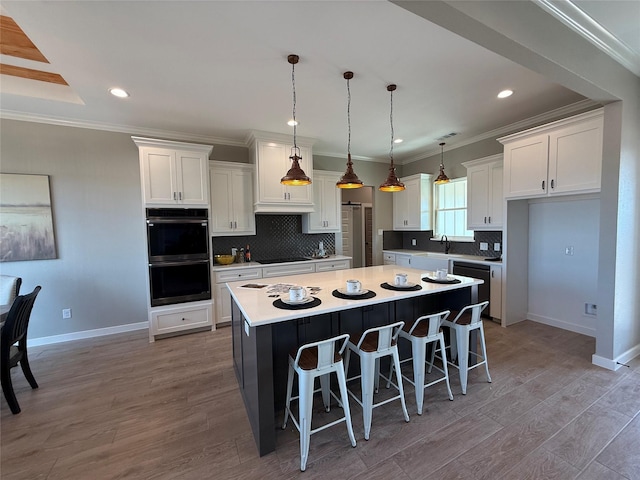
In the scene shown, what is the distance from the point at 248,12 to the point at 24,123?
132 inches

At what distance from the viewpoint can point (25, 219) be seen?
10.4 feet

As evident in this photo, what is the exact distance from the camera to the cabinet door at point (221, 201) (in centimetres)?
392

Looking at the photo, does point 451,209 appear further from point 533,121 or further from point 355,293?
point 355,293

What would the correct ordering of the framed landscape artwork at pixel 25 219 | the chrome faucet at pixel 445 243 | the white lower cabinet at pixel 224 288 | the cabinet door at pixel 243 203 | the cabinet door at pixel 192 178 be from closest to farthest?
the framed landscape artwork at pixel 25 219 → the cabinet door at pixel 192 178 → the white lower cabinet at pixel 224 288 → the cabinet door at pixel 243 203 → the chrome faucet at pixel 445 243

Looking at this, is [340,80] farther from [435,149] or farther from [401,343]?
[435,149]

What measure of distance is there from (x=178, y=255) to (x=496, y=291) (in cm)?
429

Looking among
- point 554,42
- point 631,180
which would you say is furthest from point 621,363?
point 554,42

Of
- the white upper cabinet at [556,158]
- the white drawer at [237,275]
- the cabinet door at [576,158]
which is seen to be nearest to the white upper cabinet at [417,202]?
the white upper cabinet at [556,158]

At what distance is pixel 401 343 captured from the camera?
2672 mm

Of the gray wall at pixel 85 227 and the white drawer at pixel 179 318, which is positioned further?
the white drawer at pixel 179 318

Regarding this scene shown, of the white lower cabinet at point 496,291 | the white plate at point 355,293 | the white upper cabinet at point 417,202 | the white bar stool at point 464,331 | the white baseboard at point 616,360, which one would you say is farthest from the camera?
the white upper cabinet at point 417,202

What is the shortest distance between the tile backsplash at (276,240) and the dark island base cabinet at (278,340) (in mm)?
2098

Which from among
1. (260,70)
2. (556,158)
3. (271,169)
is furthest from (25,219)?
(556,158)

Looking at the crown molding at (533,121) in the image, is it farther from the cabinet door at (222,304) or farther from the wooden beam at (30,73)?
the wooden beam at (30,73)
